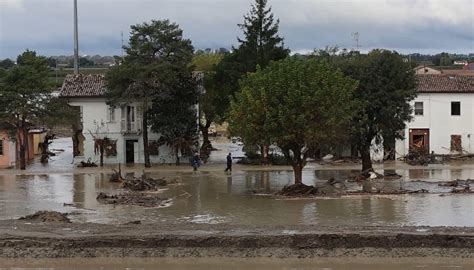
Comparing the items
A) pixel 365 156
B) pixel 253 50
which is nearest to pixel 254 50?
pixel 253 50

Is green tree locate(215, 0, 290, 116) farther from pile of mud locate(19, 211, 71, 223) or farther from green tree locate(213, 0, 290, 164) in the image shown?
pile of mud locate(19, 211, 71, 223)

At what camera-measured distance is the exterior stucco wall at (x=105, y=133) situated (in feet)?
181

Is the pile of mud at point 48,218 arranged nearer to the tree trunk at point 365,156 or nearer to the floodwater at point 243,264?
the floodwater at point 243,264

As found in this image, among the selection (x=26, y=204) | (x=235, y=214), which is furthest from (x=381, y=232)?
(x=26, y=204)

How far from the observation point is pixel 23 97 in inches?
1959

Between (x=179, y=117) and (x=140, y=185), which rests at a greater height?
(x=179, y=117)

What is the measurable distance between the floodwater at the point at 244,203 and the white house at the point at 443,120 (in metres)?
11.2

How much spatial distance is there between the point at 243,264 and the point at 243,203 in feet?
45.4

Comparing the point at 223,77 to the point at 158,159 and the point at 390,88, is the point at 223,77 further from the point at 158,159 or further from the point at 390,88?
the point at 390,88

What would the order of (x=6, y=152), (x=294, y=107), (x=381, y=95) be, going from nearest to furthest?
1. (x=294, y=107)
2. (x=381, y=95)
3. (x=6, y=152)

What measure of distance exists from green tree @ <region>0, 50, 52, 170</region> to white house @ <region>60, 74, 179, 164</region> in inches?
163

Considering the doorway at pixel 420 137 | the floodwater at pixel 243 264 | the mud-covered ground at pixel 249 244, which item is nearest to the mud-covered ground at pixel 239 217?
the mud-covered ground at pixel 249 244

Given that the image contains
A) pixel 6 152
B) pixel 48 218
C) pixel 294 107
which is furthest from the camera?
pixel 6 152

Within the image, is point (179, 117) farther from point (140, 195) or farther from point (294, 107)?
point (294, 107)
